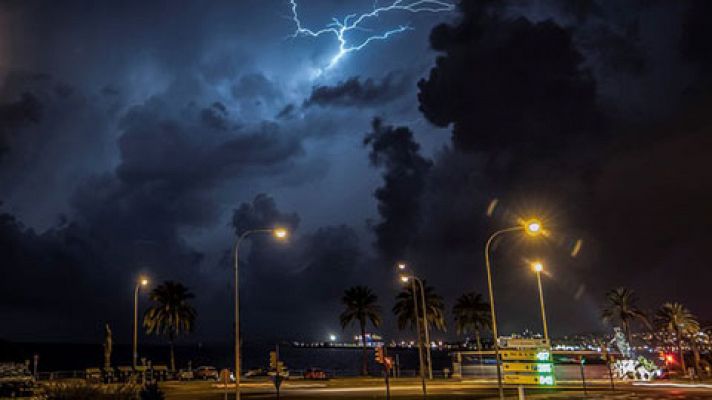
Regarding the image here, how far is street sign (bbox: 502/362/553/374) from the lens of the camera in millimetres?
25484

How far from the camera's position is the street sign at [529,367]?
25.5 m

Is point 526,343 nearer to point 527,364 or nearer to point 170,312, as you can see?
point 527,364

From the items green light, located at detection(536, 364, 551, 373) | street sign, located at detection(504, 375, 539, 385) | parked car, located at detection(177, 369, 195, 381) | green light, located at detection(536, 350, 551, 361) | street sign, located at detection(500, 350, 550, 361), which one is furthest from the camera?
parked car, located at detection(177, 369, 195, 381)

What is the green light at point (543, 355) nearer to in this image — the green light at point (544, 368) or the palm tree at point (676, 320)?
the green light at point (544, 368)

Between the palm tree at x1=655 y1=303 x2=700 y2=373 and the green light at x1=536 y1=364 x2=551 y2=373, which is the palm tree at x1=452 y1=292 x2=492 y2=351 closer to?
the palm tree at x1=655 y1=303 x2=700 y2=373

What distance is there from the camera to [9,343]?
156 feet

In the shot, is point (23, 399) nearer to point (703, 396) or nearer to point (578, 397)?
point (578, 397)

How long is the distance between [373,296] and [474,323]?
20757 millimetres

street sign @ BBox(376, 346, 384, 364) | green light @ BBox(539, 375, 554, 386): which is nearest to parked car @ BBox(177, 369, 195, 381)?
street sign @ BBox(376, 346, 384, 364)

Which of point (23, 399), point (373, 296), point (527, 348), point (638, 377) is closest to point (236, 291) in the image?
point (23, 399)

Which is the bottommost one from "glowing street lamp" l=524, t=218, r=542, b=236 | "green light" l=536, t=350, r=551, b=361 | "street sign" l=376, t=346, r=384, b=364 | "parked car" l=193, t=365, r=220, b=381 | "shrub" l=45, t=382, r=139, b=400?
"parked car" l=193, t=365, r=220, b=381

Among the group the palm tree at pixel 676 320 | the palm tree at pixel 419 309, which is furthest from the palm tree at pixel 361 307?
the palm tree at pixel 676 320

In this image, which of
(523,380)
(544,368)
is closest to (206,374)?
(523,380)

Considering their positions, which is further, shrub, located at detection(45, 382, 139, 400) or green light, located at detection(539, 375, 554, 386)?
shrub, located at detection(45, 382, 139, 400)
